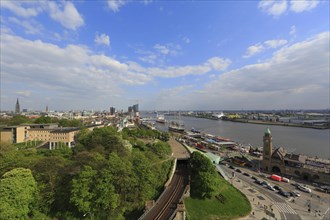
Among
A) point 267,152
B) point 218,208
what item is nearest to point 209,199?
point 218,208

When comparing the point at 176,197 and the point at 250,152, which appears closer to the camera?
the point at 176,197

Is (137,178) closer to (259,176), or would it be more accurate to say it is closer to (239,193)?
(239,193)

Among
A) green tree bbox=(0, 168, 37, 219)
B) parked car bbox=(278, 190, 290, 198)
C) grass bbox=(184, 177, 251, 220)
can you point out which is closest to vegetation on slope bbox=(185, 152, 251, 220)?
grass bbox=(184, 177, 251, 220)

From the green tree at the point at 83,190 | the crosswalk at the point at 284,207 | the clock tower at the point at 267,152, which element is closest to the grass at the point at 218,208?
the crosswalk at the point at 284,207

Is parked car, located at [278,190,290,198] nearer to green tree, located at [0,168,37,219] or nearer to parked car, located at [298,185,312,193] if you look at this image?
parked car, located at [298,185,312,193]

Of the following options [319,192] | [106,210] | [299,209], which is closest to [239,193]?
[299,209]

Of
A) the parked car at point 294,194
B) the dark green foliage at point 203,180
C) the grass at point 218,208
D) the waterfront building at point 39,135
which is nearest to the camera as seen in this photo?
the grass at point 218,208

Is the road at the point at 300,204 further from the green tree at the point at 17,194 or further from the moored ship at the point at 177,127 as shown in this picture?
the moored ship at the point at 177,127
